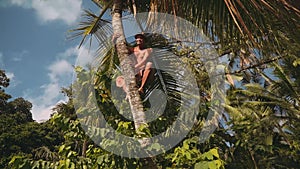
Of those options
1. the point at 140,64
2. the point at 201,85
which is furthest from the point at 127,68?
the point at 201,85

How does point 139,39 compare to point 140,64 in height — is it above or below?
above

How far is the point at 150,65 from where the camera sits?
4027mm

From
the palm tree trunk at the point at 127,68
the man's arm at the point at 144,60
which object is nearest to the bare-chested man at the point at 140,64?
the man's arm at the point at 144,60

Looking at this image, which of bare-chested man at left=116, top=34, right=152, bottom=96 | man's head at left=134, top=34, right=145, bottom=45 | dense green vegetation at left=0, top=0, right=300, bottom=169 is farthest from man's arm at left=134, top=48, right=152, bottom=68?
dense green vegetation at left=0, top=0, right=300, bottom=169

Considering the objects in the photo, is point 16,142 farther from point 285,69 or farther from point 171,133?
point 171,133

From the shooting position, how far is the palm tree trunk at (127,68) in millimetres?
3479

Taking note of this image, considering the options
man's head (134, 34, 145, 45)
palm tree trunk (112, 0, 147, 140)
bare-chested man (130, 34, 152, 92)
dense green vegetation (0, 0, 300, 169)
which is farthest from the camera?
man's head (134, 34, 145, 45)

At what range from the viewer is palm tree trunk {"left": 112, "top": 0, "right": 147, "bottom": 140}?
3.48m

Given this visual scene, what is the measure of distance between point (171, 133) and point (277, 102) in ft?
32.5

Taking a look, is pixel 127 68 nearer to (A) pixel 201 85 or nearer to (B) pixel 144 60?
(B) pixel 144 60

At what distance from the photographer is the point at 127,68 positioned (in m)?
3.77

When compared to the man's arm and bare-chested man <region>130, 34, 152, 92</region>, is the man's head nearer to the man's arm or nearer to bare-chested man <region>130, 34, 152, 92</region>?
bare-chested man <region>130, 34, 152, 92</region>

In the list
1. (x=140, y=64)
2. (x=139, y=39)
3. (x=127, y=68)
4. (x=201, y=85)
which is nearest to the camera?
(x=127, y=68)

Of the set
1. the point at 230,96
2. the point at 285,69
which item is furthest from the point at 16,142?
the point at 285,69
